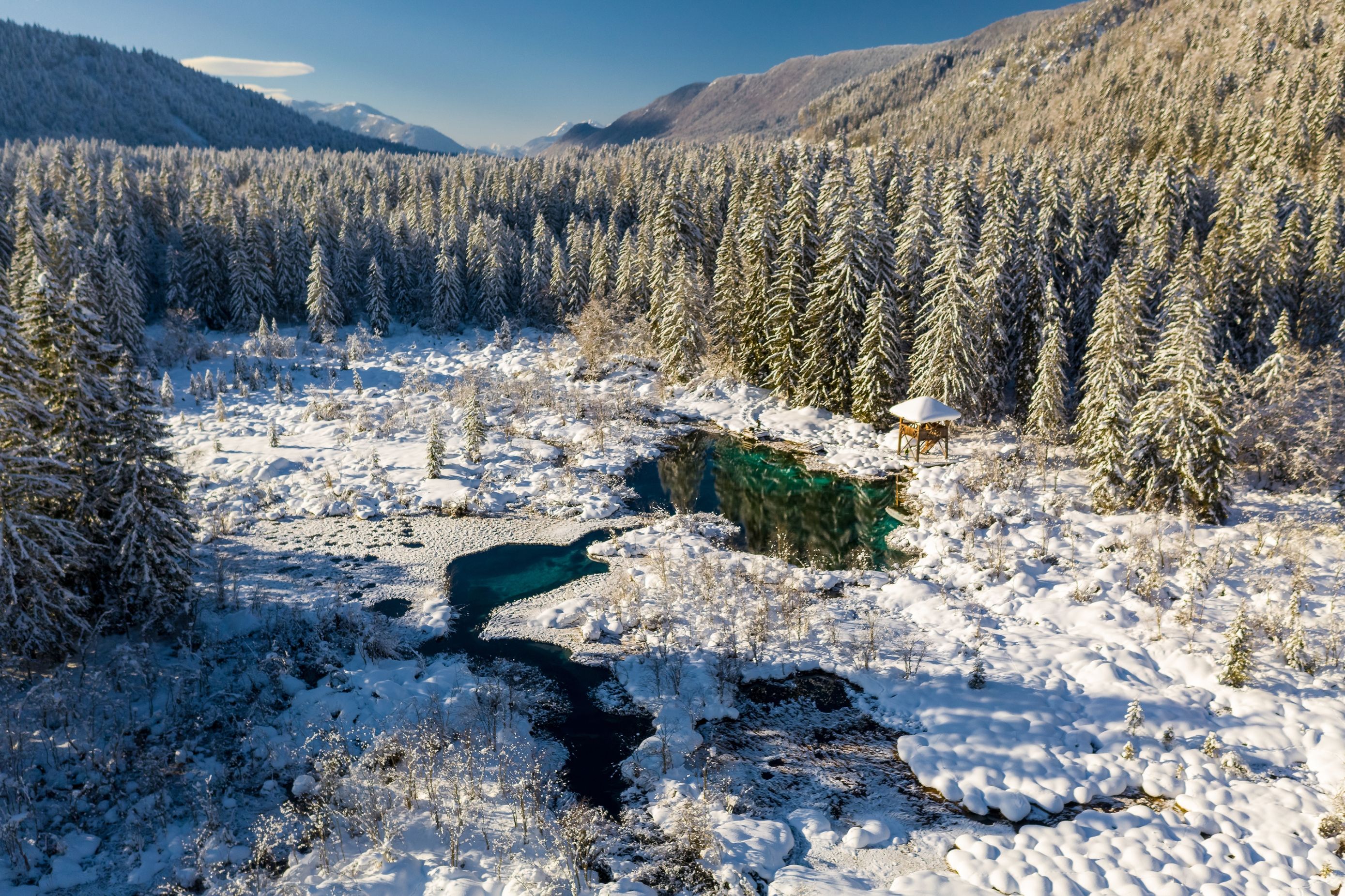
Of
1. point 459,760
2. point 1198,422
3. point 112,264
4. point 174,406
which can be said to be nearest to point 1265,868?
point 459,760

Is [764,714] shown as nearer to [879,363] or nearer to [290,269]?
[879,363]

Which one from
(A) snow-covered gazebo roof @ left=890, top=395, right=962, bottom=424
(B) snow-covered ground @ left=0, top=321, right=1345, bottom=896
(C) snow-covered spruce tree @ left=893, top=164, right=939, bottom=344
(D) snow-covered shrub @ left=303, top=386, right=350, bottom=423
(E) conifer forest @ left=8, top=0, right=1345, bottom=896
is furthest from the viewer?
(C) snow-covered spruce tree @ left=893, top=164, right=939, bottom=344

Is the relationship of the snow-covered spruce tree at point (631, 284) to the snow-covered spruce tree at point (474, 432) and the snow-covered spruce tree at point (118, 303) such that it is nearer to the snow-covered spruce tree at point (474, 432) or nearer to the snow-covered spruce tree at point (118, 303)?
the snow-covered spruce tree at point (474, 432)

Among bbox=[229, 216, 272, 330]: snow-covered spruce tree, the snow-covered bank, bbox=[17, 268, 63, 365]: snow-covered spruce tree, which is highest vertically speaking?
bbox=[229, 216, 272, 330]: snow-covered spruce tree

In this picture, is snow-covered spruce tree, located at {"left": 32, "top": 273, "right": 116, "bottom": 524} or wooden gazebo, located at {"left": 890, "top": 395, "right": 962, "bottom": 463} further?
wooden gazebo, located at {"left": 890, "top": 395, "right": 962, "bottom": 463}

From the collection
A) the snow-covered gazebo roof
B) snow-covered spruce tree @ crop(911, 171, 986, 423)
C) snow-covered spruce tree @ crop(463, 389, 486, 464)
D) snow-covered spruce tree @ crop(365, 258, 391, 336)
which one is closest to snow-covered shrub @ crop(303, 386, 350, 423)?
snow-covered spruce tree @ crop(463, 389, 486, 464)

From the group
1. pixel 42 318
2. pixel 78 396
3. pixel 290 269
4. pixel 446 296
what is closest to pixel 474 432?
pixel 78 396

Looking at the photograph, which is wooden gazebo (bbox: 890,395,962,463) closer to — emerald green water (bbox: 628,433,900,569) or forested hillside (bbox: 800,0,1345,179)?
emerald green water (bbox: 628,433,900,569)
